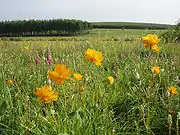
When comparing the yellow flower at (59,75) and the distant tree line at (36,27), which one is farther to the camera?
the distant tree line at (36,27)

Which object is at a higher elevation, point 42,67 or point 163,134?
point 42,67

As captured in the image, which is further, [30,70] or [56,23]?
[56,23]

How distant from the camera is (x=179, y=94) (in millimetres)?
2822

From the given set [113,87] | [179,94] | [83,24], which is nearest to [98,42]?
[113,87]

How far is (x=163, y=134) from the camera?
2.54m

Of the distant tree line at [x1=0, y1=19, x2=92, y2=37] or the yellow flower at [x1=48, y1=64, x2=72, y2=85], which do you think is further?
the distant tree line at [x1=0, y1=19, x2=92, y2=37]

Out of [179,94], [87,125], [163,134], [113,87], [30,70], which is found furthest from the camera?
[30,70]

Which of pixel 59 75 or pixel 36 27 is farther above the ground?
pixel 59 75

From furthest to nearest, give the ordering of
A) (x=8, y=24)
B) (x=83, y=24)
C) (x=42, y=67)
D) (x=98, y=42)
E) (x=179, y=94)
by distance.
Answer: (x=83, y=24)
(x=8, y=24)
(x=98, y=42)
(x=42, y=67)
(x=179, y=94)

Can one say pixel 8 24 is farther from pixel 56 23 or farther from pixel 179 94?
pixel 179 94

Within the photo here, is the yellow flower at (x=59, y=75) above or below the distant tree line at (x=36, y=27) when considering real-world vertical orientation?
above

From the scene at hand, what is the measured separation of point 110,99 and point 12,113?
0.93 meters

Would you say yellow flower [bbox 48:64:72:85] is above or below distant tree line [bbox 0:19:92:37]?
above

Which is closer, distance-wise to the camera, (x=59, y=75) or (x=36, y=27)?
(x=59, y=75)
